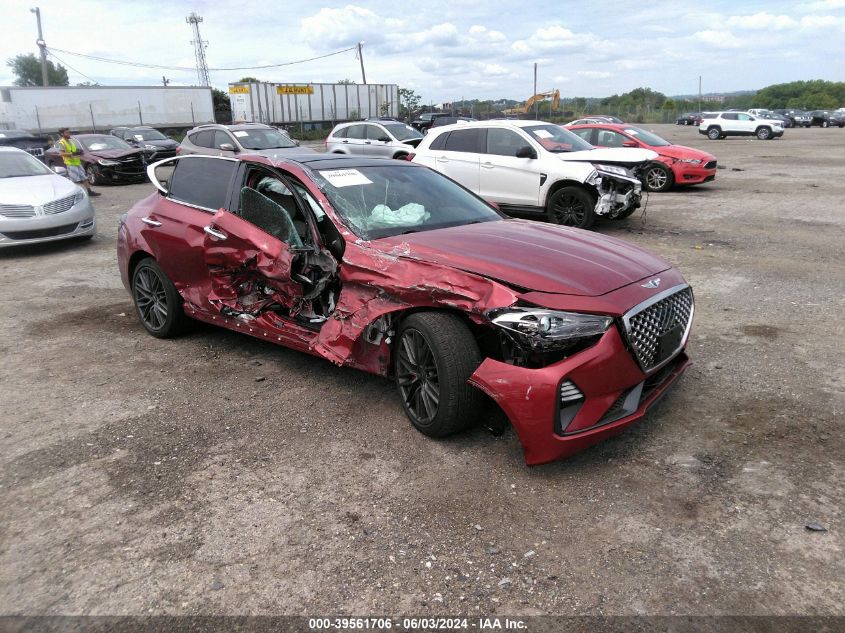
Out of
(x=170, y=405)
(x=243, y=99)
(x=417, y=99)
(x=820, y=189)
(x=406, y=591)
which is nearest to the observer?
(x=406, y=591)

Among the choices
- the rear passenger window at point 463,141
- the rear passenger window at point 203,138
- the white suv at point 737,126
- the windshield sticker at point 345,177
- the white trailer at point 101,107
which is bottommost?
the windshield sticker at point 345,177

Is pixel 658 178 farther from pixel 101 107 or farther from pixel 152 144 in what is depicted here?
pixel 101 107

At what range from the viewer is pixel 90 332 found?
611 cm

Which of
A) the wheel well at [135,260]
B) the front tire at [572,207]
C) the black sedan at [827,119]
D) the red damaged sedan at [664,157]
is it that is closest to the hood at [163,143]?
the red damaged sedan at [664,157]

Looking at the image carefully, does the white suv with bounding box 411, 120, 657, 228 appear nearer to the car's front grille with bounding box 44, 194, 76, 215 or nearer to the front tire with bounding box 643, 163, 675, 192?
the front tire with bounding box 643, 163, 675, 192

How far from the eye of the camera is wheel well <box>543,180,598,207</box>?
393 inches

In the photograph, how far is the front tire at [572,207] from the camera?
32.8 ft

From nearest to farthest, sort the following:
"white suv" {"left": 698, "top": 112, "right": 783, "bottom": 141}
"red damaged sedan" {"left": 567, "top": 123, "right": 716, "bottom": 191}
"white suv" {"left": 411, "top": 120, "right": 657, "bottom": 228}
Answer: "white suv" {"left": 411, "top": 120, "right": 657, "bottom": 228} → "red damaged sedan" {"left": 567, "top": 123, "right": 716, "bottom": 191} → "white suv" {"left": 698, "top": 112, "right": 783, "bottom": 141}

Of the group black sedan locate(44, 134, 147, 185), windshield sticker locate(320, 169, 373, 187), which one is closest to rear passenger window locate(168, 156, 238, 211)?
windshield sticker locate(320, 169, 373, 187)

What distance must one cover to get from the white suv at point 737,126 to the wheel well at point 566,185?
107 feet

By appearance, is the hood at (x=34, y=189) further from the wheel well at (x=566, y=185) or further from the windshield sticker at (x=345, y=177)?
the wheel well at (x=566, y=185)

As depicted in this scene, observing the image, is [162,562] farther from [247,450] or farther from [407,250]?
[407,250]

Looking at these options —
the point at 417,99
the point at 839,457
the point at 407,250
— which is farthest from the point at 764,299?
the point at 417,99

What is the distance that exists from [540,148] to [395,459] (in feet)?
26.2
